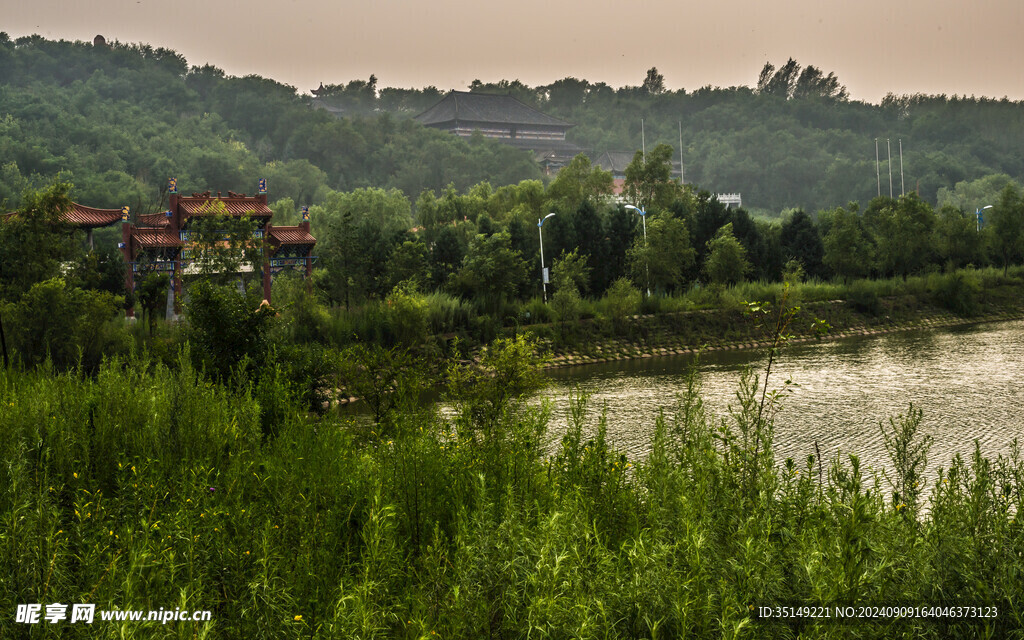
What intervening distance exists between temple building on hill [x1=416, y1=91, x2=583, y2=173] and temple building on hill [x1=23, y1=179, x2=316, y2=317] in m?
54.1

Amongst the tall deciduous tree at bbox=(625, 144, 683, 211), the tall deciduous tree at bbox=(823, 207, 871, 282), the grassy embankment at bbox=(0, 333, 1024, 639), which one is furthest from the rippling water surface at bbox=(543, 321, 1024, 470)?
the tall deciduous tree at bbox=(625, 144, 683, 211)

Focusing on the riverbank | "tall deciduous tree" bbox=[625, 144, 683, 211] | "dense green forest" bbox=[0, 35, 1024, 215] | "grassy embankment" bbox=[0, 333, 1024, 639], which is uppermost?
"dense green forest" bbox=[0, 35, 1024, 215]

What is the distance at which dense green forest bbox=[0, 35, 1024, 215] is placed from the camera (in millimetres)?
56875

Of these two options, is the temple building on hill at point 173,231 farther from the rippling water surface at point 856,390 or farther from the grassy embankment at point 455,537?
the grassy embankment at point 455,537

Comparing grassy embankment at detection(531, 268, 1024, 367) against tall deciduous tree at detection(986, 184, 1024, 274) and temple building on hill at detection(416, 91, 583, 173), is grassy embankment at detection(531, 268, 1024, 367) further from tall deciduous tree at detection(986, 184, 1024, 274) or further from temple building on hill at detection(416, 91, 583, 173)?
temple building on hill at detection(416, 91, 583, 173)

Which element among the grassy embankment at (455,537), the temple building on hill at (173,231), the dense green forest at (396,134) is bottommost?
the grassy embankment at (455,537)

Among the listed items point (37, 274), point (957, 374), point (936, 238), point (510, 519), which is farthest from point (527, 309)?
point (510, 519)

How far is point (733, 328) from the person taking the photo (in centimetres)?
3469

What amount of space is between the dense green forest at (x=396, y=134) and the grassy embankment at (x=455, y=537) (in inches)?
1609

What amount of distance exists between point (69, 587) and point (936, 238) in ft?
152

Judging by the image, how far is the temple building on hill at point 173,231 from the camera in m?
30.6

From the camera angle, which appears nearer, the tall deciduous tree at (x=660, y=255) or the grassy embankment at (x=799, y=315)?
the grassy embankment at (x=799, y=315)

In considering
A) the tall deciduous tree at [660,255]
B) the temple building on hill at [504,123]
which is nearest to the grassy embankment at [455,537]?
the tall deciduous tree at [660,255]

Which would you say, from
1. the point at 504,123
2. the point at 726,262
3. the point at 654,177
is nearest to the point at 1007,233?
the point at 654,177
